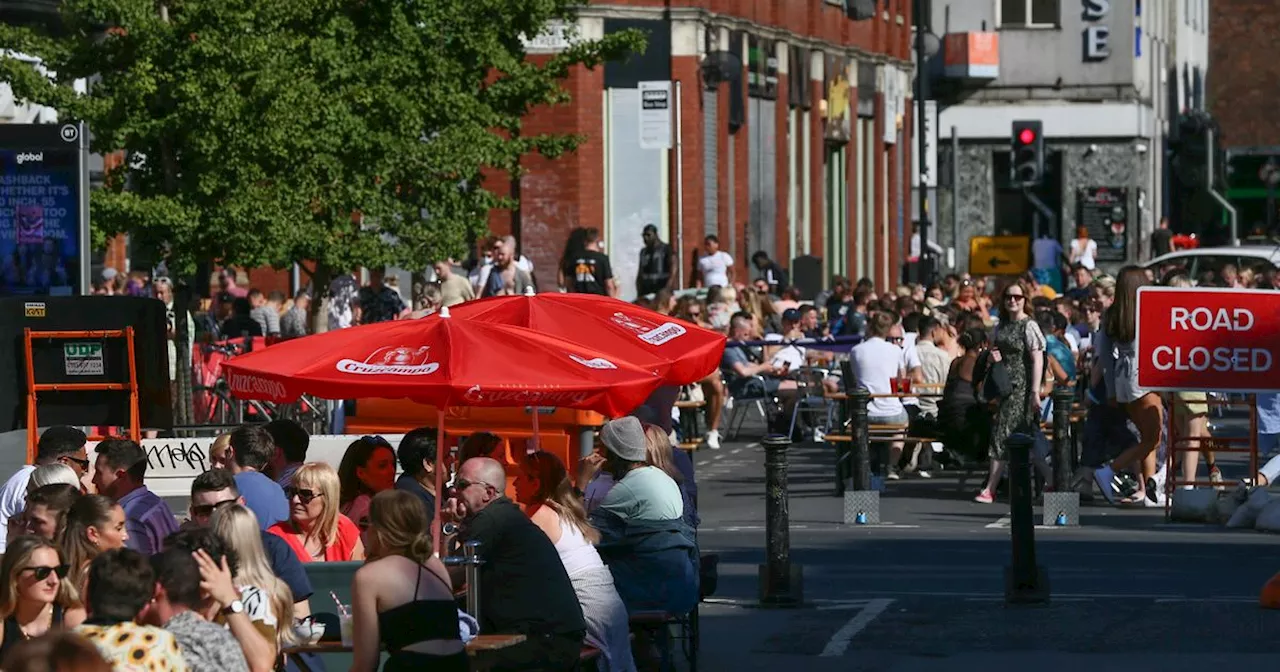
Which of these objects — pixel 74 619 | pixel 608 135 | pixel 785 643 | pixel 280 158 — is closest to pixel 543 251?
pixel 608 135

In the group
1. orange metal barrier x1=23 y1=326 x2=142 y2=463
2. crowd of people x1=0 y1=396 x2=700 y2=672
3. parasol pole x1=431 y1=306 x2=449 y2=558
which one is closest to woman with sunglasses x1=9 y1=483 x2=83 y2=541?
crowd of people x1=0 y1=396 x2=700 y2=672

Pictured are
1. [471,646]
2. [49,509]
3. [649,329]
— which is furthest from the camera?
[649,329]

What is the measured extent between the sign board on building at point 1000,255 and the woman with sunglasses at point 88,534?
36787 millimetres

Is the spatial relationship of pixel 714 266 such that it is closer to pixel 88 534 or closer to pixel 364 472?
pixel 364 472

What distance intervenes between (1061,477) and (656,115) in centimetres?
1520

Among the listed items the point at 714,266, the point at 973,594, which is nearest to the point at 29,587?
the point at 973,594

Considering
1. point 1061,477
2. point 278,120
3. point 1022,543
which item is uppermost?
point 278,120

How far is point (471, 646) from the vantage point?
10383 millimetres

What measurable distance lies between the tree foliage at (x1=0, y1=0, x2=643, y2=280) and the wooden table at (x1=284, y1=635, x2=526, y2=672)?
15.5 m

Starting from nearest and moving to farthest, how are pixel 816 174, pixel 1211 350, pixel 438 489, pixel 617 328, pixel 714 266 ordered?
pixel 438 489, pixel 617 328, pixel 1211 350, pixel 714 266, pixel 816 174

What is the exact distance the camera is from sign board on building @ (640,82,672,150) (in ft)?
113

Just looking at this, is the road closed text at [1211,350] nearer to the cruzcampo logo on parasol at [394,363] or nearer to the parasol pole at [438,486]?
the parasol pole at [438,486]

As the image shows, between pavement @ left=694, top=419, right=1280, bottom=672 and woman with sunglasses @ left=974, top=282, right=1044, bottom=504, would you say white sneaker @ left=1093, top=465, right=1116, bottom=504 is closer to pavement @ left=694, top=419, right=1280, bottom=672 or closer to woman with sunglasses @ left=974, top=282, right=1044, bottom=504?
pavement @ left=694, top=419, right=1280, bottom=672

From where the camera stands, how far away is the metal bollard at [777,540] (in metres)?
15.7
